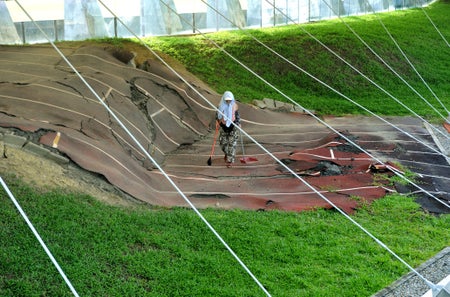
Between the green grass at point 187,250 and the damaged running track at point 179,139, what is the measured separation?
997mm

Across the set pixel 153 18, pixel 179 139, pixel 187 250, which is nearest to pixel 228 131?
pixel 179 139

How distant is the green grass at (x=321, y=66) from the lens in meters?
19.9

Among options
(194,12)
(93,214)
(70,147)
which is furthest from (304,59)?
(93,214)

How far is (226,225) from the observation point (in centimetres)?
1020

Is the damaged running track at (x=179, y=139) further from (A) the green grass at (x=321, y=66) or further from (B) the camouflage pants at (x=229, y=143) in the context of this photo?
(A) the green grass at (x=321, y=66)

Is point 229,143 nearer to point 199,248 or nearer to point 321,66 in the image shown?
point 199,248

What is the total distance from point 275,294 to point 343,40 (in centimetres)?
1636

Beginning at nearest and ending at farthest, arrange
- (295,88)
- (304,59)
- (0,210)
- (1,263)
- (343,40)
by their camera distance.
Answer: (1,263), (0,210), (295,88), (304,59), (343,40)

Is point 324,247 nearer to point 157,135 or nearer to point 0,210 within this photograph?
point 0,210

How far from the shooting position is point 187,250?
360 inches

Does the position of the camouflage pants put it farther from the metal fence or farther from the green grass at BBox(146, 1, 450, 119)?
the green grass at BBox(146, 1, 450, 119)

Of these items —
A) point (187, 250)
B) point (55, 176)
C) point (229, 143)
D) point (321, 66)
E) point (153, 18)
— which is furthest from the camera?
point (153, 18)

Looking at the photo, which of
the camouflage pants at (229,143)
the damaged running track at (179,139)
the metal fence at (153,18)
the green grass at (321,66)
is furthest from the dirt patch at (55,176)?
the green grass at (321,66)

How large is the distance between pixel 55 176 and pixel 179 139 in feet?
18.3
